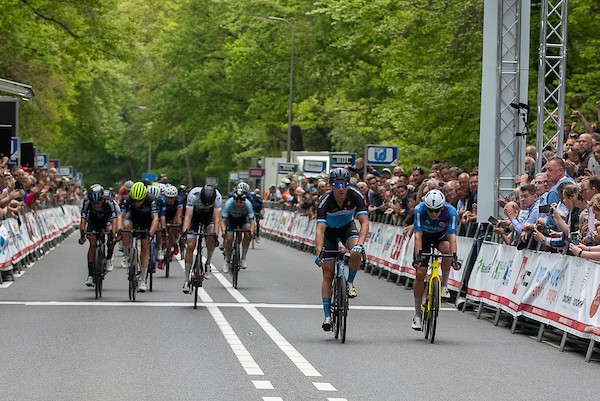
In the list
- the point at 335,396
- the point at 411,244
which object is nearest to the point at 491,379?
the point at 335,396

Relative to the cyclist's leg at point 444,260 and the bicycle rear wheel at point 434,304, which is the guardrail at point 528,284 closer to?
the cyclist's leg at point 444,260

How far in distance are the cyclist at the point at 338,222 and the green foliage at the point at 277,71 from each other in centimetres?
1575

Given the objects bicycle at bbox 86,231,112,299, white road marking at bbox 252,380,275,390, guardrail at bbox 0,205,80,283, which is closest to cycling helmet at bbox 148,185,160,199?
bicycle at bbox 86,231,112,299

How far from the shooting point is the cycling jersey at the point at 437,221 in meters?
15.8

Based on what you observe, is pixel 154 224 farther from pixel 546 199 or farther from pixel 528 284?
pixel 528 284

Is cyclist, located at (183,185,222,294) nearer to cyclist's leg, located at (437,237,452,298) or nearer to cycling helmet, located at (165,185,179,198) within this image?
cycling helmet, located at (165,185,179,198)

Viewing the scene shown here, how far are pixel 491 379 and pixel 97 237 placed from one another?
10.3 m

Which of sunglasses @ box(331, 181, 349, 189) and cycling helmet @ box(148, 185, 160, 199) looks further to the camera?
cycling helmet @ box(148, 185, 160, 199)

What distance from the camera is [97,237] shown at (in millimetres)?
21078

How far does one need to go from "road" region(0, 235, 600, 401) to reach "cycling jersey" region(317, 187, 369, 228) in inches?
50.8

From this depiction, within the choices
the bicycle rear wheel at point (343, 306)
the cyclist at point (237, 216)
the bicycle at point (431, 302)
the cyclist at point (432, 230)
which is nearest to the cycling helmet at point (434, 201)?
the cyclist at point (432, 230)

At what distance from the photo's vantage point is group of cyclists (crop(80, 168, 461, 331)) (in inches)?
615

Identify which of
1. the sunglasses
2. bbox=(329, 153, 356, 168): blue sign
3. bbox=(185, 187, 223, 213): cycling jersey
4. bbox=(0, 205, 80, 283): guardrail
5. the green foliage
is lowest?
bbox=(0, 205, 80, 283): guardrail

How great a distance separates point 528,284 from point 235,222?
9.03 m
